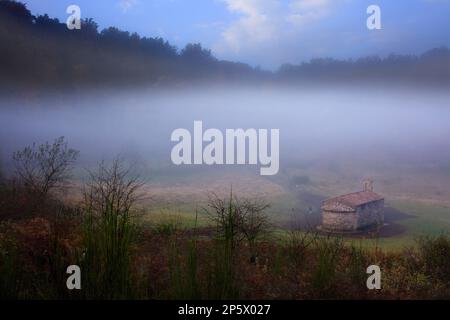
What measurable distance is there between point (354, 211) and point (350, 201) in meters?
0.11

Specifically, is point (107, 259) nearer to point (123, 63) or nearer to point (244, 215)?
point (244, 215)

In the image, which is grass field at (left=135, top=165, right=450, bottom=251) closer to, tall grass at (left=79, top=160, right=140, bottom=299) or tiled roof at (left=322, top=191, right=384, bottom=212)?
tiled roof at (left=322, top=191, right=384, bottom=212)

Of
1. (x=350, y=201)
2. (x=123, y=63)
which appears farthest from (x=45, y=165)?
(x=350, y=201)

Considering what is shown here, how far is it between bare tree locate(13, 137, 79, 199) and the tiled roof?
2796 mm

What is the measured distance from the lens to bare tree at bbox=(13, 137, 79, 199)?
5.28 meters

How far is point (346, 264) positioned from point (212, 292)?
5.43 ft

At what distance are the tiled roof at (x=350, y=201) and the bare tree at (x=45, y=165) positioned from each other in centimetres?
280

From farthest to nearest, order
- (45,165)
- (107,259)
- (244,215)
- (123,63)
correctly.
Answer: (123,63) < (45,165) < (244,215) < (107,259)

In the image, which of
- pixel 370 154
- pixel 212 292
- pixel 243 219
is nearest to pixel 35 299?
pixel 212 292

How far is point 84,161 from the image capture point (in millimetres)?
5242

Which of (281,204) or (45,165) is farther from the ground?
(45,165)

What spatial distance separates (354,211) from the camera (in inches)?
203

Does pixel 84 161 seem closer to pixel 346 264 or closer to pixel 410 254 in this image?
pixel 346 264

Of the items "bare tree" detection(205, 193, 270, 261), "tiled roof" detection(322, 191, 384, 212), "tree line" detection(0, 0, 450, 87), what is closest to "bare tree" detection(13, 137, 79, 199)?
"tree line" detection(0, 0, 450, 87)
